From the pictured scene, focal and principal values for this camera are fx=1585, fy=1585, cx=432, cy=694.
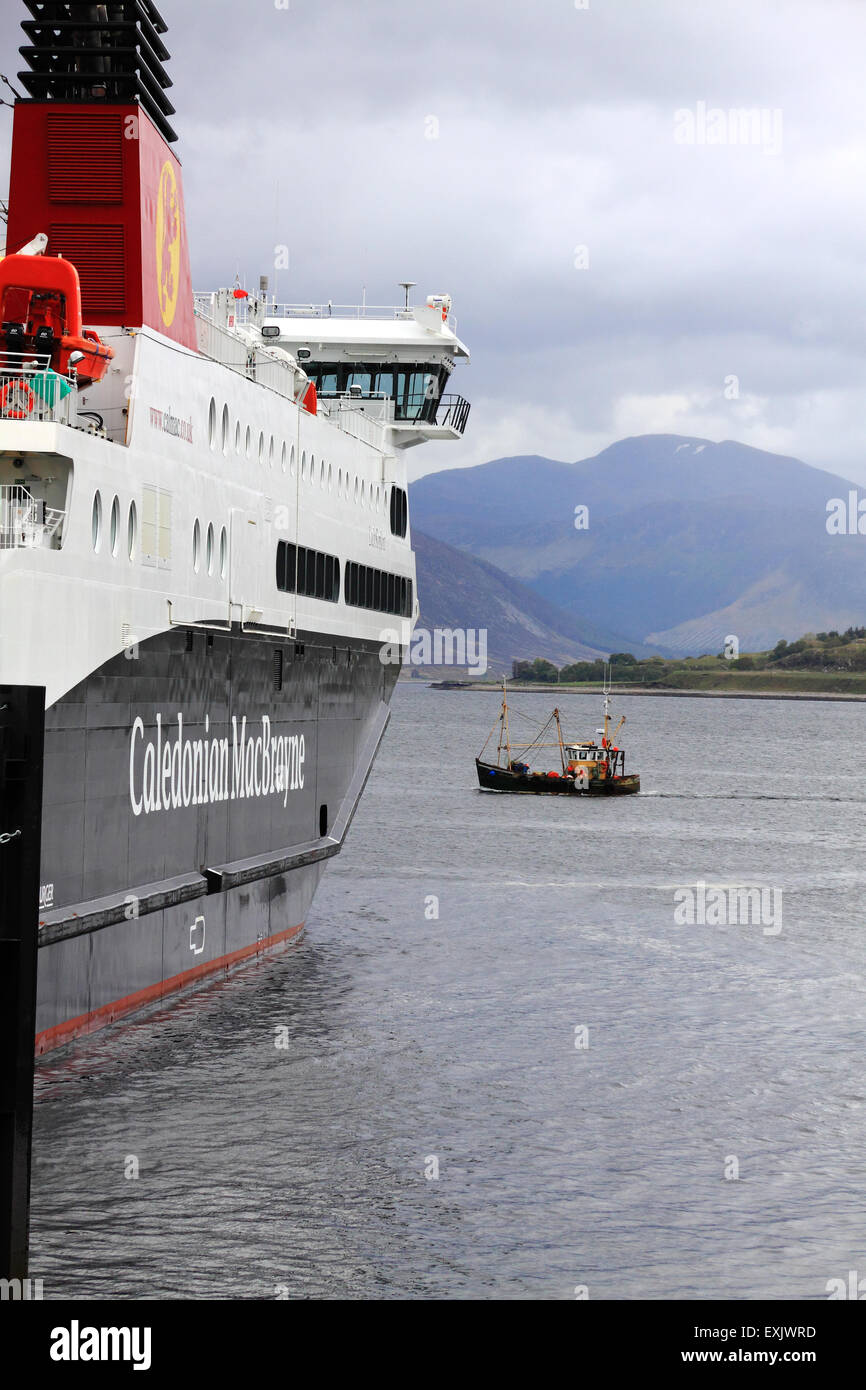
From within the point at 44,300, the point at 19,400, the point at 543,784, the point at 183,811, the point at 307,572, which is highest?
the point at 44,300

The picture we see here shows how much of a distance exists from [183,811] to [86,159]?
953cm

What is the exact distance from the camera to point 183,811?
2375 centimetres

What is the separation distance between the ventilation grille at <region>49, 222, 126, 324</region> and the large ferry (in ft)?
0.10

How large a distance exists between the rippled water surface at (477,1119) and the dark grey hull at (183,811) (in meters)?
1.10

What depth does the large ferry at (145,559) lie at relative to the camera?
18.9 m

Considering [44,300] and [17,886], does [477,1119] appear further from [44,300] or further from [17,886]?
[44,300]

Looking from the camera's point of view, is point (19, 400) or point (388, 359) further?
point (388, 359)

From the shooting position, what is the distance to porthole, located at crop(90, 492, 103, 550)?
19547 millimetres

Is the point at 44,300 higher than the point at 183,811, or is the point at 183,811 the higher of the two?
the point at 44,300

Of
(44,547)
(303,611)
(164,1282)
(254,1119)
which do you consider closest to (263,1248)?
(164,1282)

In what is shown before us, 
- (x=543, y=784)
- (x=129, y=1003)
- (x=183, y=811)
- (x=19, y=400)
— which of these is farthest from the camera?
(x=543, y=784)

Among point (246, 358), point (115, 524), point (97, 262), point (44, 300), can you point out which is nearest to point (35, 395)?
point (44, 300)

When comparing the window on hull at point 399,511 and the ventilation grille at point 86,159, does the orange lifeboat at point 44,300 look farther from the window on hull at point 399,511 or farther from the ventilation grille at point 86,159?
the window on hull at point 399,511

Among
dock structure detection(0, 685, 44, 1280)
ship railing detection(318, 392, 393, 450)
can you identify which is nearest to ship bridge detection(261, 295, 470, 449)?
ship railing detection(318, 392, 393, 450)
